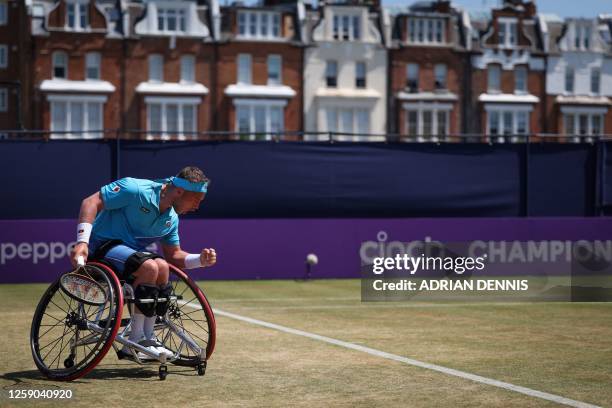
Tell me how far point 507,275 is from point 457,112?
4448 centimetres

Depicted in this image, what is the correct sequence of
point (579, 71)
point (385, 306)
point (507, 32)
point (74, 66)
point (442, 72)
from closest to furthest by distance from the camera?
point (385, 306) < point (74, 66) < point (442, 72) < point (507, 32) < point (579, 71)

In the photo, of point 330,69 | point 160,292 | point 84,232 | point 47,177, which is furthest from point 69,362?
point 330,69

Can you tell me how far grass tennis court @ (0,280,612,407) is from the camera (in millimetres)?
7953

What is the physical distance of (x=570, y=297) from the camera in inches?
701

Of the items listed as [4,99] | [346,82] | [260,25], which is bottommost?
[4,99]

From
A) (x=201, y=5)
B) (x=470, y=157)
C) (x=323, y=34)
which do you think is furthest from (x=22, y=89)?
(x=470, y=157)

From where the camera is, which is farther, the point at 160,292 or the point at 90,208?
the point at 160,292

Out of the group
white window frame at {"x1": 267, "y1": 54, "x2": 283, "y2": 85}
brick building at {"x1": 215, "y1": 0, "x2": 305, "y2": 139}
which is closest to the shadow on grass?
brick building at {"x1": 215, "y1": 0, "x2": 305, "y2": 139}

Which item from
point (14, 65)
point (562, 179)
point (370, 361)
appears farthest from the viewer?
point (14, 65)

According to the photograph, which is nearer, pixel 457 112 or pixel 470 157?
pixel 470 157

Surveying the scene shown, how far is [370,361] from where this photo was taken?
9953 mm

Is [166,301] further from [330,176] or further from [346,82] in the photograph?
[346,82]

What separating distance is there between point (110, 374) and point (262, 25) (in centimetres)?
5484

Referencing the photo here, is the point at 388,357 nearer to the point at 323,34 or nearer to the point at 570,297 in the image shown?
the point at 570,297
